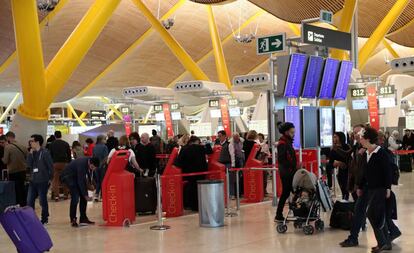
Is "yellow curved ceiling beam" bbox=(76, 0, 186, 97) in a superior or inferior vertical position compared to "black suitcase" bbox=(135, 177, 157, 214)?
superior

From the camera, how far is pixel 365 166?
738 centimetres

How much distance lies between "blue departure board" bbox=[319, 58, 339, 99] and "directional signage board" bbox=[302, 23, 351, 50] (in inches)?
12.8

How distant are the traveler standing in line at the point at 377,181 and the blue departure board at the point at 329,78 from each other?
3482 millimetres

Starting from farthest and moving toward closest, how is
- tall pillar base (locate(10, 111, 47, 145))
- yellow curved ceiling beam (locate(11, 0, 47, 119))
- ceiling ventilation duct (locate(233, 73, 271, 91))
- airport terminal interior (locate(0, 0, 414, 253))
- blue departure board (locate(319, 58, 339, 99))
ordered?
ceiling ventilation duct (locate(233, 73, 271, 91)) → tall pillar base (locate(10, 111, 47, 145)) → yellow curved ceiling beam (locate(11, 0, 47, 119)) → blue departure board (locate(319, 58, 339, 99)) → airport terminal interior (locate(0, 0, 414, 253))

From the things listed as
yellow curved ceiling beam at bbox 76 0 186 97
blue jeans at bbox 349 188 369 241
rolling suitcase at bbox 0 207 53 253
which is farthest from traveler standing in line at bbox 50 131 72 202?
yellow curved ceiling beam at bbox 76 0 186 97

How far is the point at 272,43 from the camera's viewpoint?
12367mm

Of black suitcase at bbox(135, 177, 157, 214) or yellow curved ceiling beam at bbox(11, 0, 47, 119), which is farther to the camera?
yellow curved ceiling beam at bbox(11, 0, 47, 119)

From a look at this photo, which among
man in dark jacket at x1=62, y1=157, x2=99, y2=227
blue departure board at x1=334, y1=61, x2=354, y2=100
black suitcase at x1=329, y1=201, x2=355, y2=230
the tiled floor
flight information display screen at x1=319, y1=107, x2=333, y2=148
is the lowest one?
the tiled floor

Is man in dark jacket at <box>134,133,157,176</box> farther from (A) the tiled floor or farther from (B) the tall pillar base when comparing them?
(B) the tall pillar base

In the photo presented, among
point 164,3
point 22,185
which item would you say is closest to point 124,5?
point 164,3

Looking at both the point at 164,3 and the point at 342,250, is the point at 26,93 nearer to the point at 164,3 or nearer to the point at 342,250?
the point at 342,250

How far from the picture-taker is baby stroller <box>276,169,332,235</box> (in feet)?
29.4

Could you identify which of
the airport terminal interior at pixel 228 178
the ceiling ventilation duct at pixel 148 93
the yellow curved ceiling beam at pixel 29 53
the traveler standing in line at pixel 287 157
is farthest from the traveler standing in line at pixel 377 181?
the ceiling ventilation duct at pixel 148 93

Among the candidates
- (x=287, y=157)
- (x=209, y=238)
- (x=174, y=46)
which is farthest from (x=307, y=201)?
(x=174, y=46)
